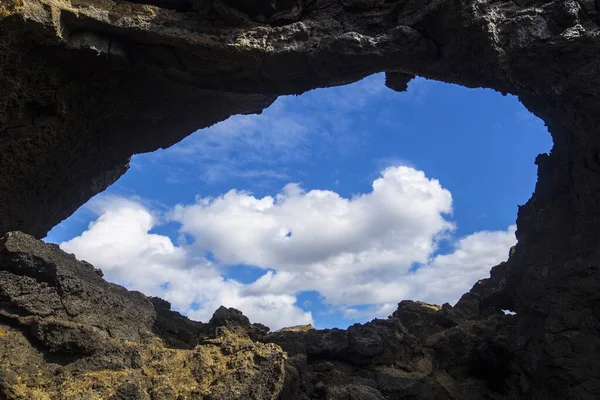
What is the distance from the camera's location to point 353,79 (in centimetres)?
1264

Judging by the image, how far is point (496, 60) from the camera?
1095 centimetres

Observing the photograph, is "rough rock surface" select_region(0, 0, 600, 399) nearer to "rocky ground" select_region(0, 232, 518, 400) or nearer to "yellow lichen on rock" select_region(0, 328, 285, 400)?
"rocky ground" select_region(0, 232, 518, 400)

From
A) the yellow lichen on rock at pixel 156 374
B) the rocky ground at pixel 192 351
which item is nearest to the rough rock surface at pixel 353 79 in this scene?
the rocky ground at pixel 192 351

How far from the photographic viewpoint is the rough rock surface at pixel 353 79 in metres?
10.2

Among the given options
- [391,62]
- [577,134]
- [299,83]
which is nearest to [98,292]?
[299,83]

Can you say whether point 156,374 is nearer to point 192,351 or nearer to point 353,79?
point 192,351

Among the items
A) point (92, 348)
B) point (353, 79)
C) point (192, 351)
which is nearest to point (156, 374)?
point (192, 351)

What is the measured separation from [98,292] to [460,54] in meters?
10.8

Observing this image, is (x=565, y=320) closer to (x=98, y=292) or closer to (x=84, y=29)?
(x=98, y=292)

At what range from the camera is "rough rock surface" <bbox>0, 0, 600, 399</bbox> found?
33.6 ft

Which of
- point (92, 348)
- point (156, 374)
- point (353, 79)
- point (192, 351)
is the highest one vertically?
point (353, 79)

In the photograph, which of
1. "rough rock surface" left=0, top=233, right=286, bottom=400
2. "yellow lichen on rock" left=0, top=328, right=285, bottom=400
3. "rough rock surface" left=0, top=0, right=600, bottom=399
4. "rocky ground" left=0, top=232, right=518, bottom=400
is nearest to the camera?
"yellow lichen on rock" left=0, top=328, right=285, bottom=400

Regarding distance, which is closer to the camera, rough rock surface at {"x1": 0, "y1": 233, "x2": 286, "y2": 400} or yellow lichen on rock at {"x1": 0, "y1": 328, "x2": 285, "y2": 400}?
yellow lichen on rock at {"x1": 0, "y1": 328, "x2": 285, "y2": 400}

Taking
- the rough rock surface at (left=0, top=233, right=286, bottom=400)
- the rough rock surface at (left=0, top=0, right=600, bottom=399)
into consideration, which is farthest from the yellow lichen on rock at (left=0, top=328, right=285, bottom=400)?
the rough rock surface at (left=0, top=0, right=600, bottom=399)
